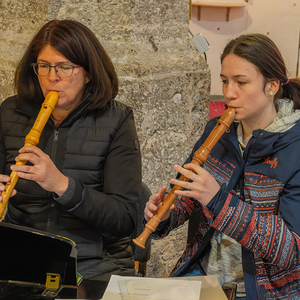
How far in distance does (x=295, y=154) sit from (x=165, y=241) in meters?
1.37

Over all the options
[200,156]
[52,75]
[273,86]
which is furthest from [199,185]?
[52,75]

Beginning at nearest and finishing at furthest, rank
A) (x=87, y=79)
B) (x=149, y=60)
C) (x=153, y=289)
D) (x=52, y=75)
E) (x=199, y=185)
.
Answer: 1. (x=153, y=289)
2. (x=199, y=185)
3. (x=52, y=75)
4. (x=87, y=79)
5. (x=149, y=60)

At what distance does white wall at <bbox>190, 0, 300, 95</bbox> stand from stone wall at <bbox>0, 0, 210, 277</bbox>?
91.3 inches

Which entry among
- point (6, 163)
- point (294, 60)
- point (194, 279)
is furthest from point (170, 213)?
point (294, 60)

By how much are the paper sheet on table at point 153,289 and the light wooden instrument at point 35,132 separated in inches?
21.9

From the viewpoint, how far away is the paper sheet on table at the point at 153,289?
103 cm

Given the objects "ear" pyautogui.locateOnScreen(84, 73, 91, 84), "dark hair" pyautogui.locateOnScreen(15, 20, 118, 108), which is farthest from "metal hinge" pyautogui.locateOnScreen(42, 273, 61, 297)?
"ear" pyautogui.locateOnScreen(84, 73, 91, 84)

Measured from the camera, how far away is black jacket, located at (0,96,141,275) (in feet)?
5.28

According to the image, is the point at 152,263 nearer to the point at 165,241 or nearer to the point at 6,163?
the point at 165,241

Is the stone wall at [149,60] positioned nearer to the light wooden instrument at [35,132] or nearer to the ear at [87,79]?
the ear at [87,79]

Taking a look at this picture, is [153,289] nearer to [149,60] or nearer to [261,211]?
[261,211]

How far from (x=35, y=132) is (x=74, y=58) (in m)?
0.42

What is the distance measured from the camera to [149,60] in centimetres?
238

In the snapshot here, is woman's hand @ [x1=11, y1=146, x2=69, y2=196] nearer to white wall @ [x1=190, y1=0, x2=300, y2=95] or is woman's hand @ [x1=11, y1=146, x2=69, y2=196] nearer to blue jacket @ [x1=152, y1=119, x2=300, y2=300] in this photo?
blue jacket @ [x1=152, y1=119, x2=300, y2=300]
